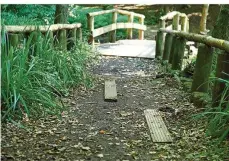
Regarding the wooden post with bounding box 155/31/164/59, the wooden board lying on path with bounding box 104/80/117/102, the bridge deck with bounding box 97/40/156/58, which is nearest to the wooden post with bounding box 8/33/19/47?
the wooden board lying on path with bounding box 104/80/117/102

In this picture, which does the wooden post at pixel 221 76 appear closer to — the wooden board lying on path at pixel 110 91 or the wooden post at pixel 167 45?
the wooden board lying on path at pixel 110 91

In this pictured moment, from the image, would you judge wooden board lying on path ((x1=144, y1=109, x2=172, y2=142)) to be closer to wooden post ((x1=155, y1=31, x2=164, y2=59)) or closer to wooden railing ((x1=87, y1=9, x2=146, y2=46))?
wooden post ((x1=155, y1=31, x2=164, y2=59))

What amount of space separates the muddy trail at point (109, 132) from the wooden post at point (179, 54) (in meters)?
1.21

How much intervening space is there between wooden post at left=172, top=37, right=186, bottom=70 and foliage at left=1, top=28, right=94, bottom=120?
7.41 ft

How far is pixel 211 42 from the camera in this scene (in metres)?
4.32

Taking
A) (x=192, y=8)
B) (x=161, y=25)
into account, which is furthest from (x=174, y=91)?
(x=192, y=8)

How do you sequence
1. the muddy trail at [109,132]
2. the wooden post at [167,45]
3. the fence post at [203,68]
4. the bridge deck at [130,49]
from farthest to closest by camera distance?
1. the bridge deck at [130,49]
2. the wooden post at [167,45]
3. the fence post at [203,68]
4. the muddy trail at [109,132]

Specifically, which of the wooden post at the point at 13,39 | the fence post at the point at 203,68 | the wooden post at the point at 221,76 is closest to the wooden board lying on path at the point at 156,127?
the wooden post at the point at 221,76

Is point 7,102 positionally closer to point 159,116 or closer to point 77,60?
point 159,116

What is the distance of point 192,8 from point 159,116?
13.3 m

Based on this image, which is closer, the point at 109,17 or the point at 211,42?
the point at 211,42

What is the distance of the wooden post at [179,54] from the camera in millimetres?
6590

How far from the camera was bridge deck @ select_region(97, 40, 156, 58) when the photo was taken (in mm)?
9488

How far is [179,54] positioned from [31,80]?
3.33m
